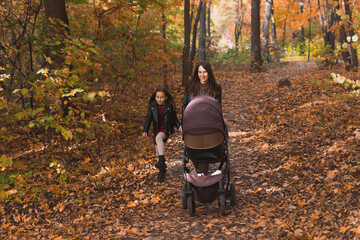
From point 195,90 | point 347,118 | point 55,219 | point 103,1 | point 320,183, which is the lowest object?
point 55,219

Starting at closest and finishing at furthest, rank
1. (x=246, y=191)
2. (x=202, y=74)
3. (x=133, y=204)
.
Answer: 1. (x=202, y=74)
2. (x=133, y=204)
3. (x=246, y=191)

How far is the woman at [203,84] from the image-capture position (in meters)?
5.76

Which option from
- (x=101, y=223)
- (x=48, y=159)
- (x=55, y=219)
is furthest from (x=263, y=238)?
(x=48, y=159)

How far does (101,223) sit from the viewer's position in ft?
18.1

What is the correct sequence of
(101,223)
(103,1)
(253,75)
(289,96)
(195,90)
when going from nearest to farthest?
(101,223) → (195,90) → (103,1) → (289,96) → (253,75)

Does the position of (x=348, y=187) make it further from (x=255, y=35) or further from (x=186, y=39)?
(x=255, y=35)

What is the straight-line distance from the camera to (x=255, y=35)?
17.6 m

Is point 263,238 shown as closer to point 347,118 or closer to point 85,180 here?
point 85,180

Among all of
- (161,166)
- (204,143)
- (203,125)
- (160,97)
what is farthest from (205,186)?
(160,97)

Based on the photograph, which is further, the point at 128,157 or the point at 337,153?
the point at 128,157

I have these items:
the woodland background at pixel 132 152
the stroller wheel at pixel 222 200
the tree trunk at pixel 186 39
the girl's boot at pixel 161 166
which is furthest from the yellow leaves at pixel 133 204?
the tree trunk at pixel 186 39

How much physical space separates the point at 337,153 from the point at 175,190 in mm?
3582

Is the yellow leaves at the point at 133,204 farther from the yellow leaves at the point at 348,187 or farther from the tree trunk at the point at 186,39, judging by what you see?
the tree trunk at the point at 186,39

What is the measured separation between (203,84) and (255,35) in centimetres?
1300
